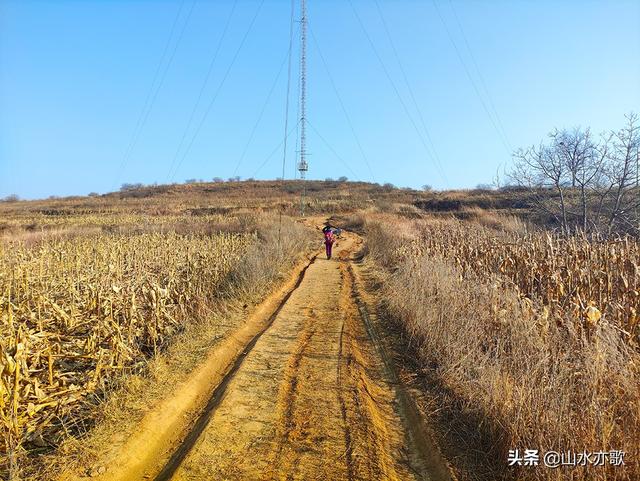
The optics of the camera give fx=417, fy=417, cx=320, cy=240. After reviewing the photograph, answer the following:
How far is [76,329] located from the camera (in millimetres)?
7277

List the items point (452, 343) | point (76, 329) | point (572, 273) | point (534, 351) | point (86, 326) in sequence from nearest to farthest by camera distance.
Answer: point (534, 351)
point (452, 343)
point (76, 329)
point (86, 326)
point (572, 273)

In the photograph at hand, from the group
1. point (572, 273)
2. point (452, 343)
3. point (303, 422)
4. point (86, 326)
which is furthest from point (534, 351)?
point (86, 326)

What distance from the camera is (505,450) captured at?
3.89 m

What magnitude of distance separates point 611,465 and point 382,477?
6.02ft

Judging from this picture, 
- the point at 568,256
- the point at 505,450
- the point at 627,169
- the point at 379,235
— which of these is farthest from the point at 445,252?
the point at 505,450

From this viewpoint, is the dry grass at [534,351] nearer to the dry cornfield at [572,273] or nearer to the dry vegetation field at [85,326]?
the dry cornfield at [572,273]

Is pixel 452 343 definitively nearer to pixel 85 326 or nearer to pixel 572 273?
pixel 572 273

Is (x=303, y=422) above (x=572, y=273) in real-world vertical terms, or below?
below

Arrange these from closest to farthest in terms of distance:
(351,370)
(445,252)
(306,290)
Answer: (351,370)
(306,290)
(445,252)

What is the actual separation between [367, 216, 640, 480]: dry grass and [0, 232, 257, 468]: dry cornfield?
4.45m

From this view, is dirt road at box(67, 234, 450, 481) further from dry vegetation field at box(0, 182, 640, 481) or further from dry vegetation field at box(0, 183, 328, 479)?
dry vegetation field at box(0, 183, 328, 479)

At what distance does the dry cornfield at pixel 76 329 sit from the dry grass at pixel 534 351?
445 centimetres

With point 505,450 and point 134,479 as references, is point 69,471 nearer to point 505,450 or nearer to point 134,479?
point 134,479

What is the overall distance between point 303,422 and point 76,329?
189 inches
